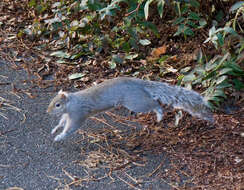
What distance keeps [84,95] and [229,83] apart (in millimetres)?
1461

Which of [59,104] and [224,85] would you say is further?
[224,85]

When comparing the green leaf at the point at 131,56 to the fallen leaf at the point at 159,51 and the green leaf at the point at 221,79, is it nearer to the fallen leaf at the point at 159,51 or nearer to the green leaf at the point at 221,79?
the fallen leaf at the point at 159,51

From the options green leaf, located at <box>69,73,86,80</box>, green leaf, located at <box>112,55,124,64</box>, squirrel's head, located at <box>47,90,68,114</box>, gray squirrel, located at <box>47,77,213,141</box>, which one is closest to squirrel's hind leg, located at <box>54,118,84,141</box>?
gray squirrel, located at <box>47,77,213,141</box>

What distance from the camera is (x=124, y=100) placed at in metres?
3.96

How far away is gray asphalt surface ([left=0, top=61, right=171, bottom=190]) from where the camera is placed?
343 centimetres

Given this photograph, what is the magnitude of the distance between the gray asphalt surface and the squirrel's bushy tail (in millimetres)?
539

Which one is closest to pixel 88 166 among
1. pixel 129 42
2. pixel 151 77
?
pixel 151 77

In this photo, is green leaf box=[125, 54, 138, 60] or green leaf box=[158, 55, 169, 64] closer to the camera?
green leaf box=[158, 55, 169, 64]

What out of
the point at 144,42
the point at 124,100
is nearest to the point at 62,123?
the point at 124,100

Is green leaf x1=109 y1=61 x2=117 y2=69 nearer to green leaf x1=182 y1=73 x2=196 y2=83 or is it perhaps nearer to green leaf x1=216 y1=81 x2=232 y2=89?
green leaf x1=182 y1=73 x2=196 y2=83

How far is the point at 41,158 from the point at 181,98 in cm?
134

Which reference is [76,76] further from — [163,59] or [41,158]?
[41,158]

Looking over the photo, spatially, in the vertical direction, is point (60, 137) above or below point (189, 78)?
below

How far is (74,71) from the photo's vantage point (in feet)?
16.8
